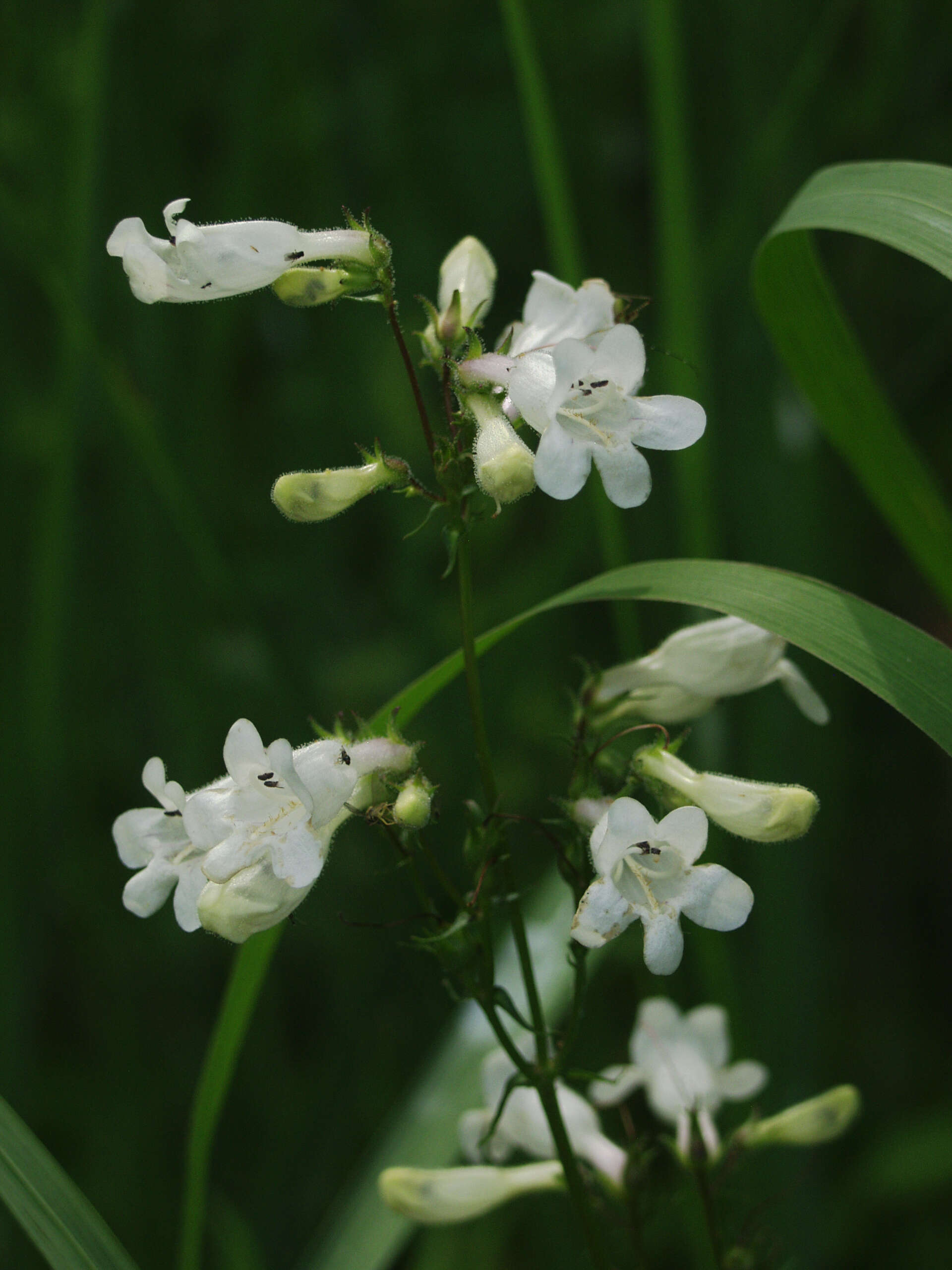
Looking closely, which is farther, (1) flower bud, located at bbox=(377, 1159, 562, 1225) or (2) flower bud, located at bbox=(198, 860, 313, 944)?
(1) flower bud, located at bbox=(377, 1159, 562, 1225)

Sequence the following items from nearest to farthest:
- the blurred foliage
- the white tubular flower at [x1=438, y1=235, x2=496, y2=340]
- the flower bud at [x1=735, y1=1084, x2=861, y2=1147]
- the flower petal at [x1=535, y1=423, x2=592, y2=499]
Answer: the flower petal at [x1=535, y1=423, x2=592, y2=499], the white tubular flower at [x1=438, y1=235, x2=496, y2=340], the flower bud at [x1=735, y1=1084, x2=861, y2=1147], the blurred foliage

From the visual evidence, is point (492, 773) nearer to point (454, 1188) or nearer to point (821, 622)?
point (821, 622)

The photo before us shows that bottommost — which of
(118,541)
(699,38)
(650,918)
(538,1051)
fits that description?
(538,1051)

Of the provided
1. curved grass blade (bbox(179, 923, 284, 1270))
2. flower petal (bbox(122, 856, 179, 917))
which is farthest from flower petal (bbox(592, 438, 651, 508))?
curved grass blade (bbox(179, 923, 284, 1270))

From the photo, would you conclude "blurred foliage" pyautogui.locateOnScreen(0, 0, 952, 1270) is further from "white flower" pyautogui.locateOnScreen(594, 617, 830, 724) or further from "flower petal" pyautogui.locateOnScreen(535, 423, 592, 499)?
"flower petal" pyautogui.locateOnScreen(535, 423, 592, 499)

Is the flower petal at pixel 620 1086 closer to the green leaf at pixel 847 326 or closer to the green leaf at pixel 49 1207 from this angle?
the green leaf at pixel 49 1207

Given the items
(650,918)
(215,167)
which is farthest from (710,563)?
(215,167)

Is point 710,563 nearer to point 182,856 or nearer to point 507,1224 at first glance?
point 182,856
